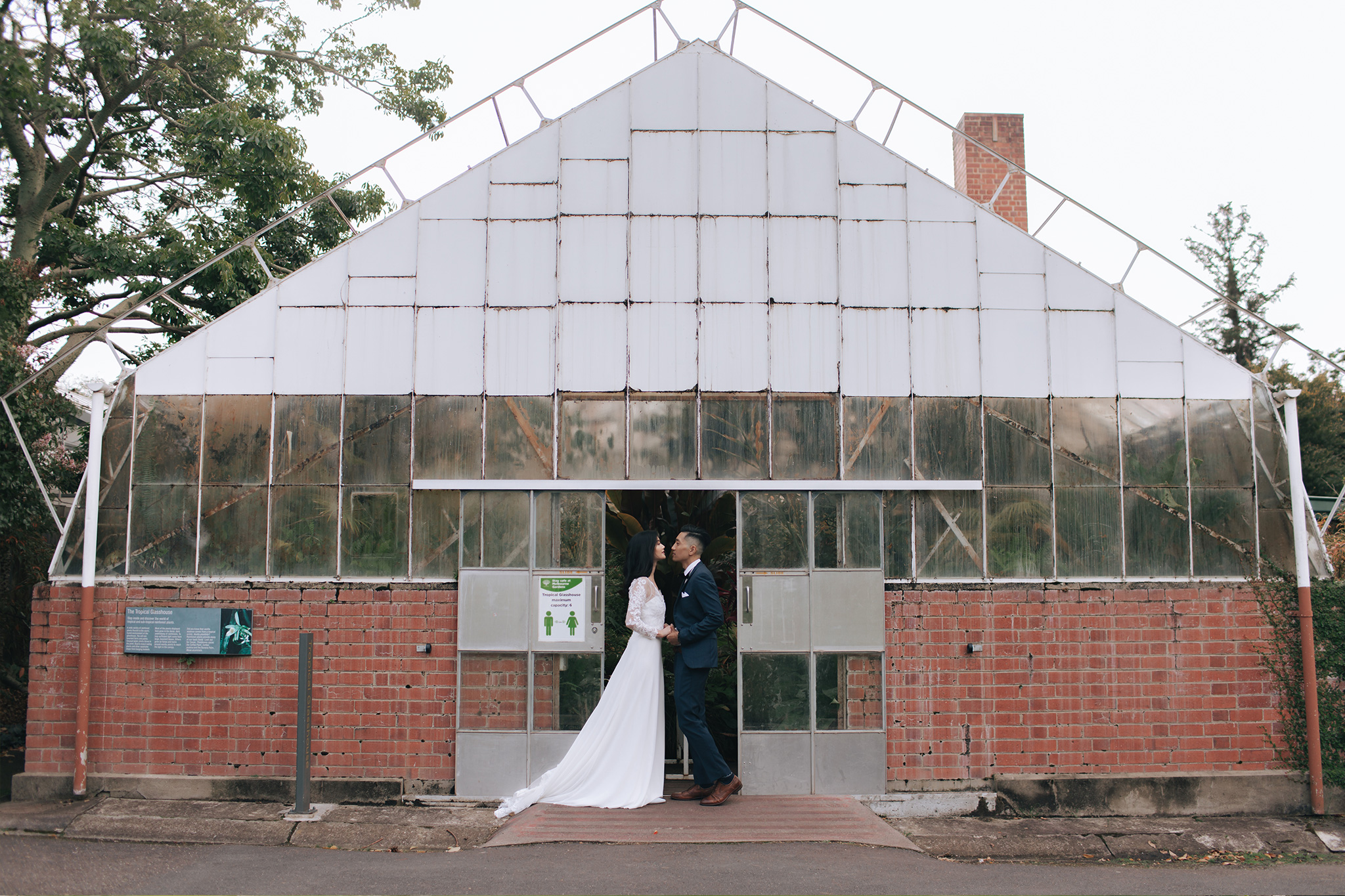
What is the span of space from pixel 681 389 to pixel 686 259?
1.20 metres

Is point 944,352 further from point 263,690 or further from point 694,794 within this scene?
point 263,690

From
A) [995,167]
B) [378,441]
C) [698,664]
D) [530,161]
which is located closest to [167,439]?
Answer: [378,441]

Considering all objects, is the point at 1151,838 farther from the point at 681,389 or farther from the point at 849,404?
the point at 681,389

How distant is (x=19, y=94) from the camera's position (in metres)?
12.1

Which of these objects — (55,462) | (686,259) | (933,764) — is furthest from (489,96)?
(55,462)

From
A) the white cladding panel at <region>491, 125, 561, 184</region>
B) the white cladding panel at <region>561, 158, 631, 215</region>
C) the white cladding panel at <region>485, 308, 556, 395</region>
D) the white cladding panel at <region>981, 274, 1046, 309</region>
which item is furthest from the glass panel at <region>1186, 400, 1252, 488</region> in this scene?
the white cladding panel at <region>491, 125, 561, 184</region>

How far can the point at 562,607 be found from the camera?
25.4 ft

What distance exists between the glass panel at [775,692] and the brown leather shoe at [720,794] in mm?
502

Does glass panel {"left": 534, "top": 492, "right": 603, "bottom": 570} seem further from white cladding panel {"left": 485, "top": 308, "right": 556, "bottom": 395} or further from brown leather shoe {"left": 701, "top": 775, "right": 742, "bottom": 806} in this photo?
brown leather shoe {"left": 701, "top": 775, "right": 742, "bottom": 806}

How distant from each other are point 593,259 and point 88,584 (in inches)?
203

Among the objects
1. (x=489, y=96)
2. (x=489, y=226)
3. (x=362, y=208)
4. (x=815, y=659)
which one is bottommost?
(x=815, y=659)

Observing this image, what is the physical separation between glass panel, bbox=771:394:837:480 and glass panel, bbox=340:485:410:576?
3.30 metres

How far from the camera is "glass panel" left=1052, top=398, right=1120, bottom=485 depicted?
7.91 metres

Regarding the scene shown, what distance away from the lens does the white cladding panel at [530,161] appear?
26.8 ft
